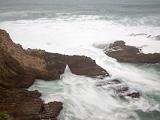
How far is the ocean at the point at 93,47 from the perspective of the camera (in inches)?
762

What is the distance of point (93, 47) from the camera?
32.8 metres

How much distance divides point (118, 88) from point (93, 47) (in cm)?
1166

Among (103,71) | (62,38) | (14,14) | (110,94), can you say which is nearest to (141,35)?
(62,38)

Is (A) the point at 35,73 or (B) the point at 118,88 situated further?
(A) the point at 35,73

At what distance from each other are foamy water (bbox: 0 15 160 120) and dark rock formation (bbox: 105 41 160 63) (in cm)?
57

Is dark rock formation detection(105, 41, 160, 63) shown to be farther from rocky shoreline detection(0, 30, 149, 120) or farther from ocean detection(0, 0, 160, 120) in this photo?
ocean detection(0, 0, 160, 120)

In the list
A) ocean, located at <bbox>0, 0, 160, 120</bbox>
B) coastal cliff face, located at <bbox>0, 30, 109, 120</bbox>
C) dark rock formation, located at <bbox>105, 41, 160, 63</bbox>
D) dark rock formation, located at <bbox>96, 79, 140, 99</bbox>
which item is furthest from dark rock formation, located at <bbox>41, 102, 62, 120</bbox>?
dark rock formation, located at <bbox>105, 41, 160, 63</bbox>

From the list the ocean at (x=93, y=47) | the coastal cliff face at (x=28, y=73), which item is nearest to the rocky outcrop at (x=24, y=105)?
the coastal cliff face at (x=28, y=73)

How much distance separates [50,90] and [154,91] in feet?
22.0

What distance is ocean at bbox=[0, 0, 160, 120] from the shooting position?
63.5 ft

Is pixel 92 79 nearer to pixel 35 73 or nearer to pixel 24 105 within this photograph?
pixel 35 73

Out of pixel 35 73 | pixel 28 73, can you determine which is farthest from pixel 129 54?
pixel 28 73

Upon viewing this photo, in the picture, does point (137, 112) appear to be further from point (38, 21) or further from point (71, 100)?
point (38, 21)

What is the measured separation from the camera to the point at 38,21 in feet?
155
